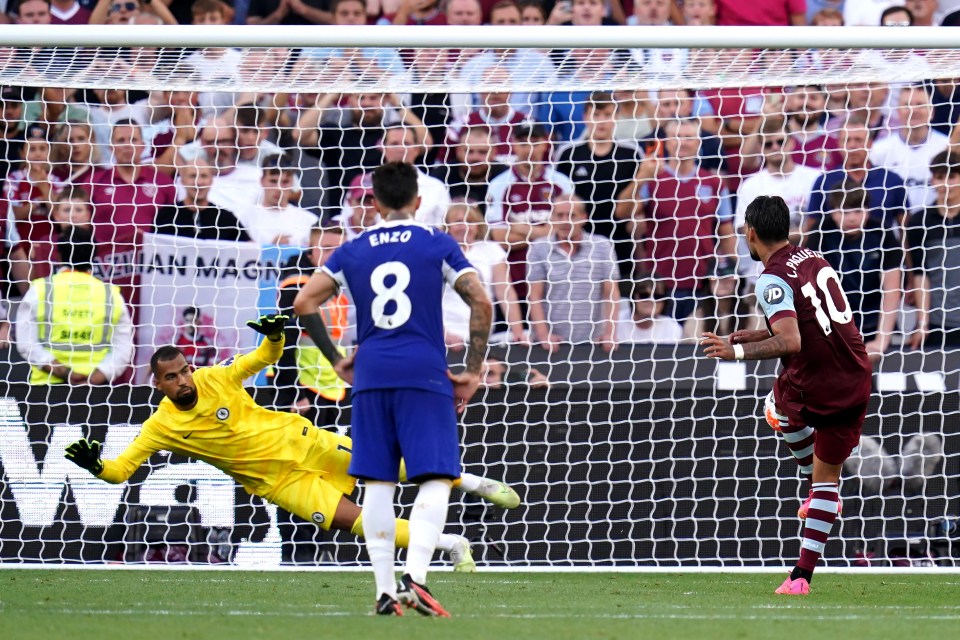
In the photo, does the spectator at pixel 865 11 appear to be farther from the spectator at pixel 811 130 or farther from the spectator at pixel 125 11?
the spectator at pixel 125 11

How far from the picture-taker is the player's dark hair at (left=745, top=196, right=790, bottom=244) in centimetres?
665

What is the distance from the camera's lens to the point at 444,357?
5.37m

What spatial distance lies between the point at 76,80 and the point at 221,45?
1812 millimetres

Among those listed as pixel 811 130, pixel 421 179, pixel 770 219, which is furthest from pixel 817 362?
pixel 421 179

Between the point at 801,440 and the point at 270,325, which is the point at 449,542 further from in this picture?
the point at 801,440

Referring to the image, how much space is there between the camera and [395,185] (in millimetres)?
5312

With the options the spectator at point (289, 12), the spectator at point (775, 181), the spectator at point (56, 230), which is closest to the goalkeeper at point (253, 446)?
the spectator at point (56, 230)

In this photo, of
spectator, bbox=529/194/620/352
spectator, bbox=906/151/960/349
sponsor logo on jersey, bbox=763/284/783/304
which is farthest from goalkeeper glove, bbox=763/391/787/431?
spectator, bbox=529/194/620/352

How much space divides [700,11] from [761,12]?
556mm

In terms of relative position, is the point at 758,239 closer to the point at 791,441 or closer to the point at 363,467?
the point at 791,441

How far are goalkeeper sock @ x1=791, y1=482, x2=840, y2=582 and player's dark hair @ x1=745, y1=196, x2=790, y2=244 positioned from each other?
1261mm

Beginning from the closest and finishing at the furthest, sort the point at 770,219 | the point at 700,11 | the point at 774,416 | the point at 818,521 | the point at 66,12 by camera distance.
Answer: the point at 770,219 → the point at 818,521 → the point at 774,416 → the point at 700,11 → the point at 66,12

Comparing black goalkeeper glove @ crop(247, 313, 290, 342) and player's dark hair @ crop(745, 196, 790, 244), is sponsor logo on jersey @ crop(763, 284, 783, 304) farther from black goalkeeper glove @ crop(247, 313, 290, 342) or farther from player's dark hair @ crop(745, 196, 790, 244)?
black goalkeeper glove @ crop(247, 313, 290, 342)

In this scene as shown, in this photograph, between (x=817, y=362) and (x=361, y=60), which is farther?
(x=361, y=60)
